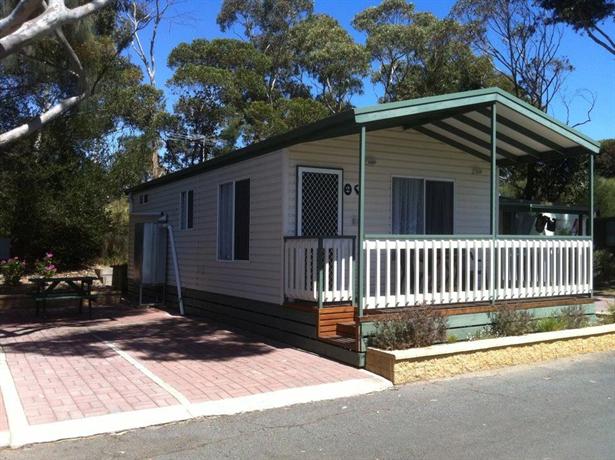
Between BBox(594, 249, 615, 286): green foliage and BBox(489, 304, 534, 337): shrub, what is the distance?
11.5m

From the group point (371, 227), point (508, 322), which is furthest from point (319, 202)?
point (508, 322)

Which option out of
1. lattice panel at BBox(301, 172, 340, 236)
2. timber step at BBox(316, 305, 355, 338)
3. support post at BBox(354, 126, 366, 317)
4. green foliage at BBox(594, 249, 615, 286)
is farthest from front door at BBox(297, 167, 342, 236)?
green foliage at BBox(594, 249, 615, 286)

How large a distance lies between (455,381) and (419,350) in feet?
1.80

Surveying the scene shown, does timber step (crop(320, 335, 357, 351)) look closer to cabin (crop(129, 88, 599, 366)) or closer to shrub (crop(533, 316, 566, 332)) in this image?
cabin (crop(129, 88, 599, 366))

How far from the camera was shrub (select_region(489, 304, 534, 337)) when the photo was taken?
8.44 meters

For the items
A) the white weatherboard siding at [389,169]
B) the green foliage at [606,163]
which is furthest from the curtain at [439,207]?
the green foliage at [606,163]

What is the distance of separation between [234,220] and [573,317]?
5.71m

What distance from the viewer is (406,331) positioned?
730 centimetres

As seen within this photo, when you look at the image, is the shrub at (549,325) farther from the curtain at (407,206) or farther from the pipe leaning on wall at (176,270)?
the pipe leaning on wall at (176,270)

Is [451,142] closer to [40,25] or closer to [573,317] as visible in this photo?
[573,317]

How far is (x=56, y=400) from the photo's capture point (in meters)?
5.83

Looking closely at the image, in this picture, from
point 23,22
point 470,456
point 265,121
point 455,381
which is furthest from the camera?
point 265,121

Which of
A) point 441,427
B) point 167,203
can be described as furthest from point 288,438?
point 167,203

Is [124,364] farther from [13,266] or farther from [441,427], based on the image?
[13,266]
